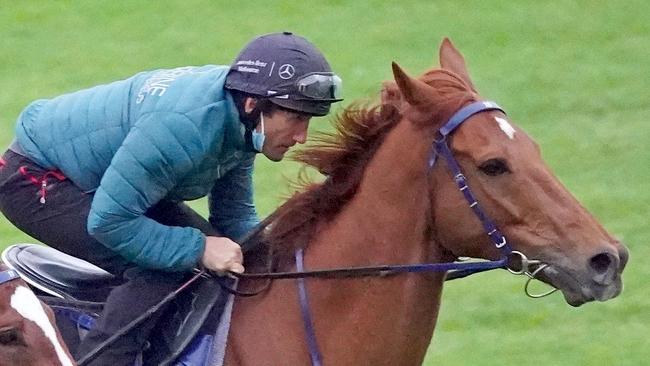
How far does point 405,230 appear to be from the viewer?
14.8ft

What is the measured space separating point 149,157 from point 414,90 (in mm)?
803

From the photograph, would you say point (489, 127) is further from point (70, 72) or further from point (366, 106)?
point (70, 72)

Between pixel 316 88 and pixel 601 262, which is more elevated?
pixel 316 88

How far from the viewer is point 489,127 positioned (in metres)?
4.36

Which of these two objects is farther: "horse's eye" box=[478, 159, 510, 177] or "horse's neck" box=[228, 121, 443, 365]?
"horse's neck" box=[228, 121, 443, 365]

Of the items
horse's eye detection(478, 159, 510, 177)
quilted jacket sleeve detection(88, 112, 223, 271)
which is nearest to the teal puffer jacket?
quilted jacket sleeve detection(88, 112, 223, 271)

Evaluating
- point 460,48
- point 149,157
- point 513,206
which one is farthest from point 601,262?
point 460,48

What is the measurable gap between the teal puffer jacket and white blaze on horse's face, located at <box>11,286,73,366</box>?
0.44m

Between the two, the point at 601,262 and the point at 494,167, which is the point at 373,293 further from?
the point at 601,262

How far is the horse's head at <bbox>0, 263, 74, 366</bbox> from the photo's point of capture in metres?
3.96

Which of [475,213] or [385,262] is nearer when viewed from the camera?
[475,213]

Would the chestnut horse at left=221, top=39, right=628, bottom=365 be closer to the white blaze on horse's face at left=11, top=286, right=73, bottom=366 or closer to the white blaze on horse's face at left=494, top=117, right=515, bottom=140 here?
the white blaze on horse's face at left=494, top=117, right=515, bottom=140

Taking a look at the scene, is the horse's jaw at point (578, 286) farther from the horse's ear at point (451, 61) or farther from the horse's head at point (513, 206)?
the horse's ear at point (451, 61)

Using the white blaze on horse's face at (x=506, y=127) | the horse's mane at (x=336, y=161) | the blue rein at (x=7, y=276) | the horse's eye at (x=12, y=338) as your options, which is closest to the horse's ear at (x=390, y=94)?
the horse's mane at (x=336, y=161)
